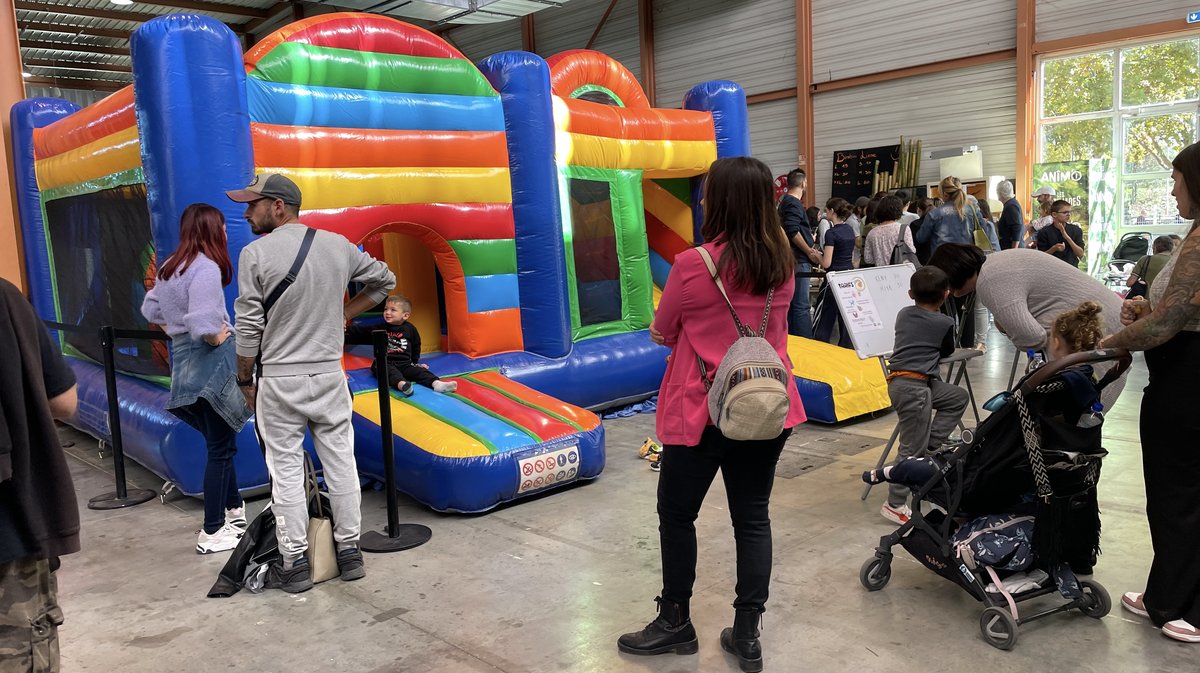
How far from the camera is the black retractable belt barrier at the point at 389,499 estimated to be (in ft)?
12.8

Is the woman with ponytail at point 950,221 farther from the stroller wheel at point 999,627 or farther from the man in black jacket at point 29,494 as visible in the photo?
the man in black jacket at point 29,494

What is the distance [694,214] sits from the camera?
7711mm

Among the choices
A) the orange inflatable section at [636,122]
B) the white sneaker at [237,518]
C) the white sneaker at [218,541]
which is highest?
the orange inflatable section at [636,122]

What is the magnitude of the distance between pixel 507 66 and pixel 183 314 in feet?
9.13

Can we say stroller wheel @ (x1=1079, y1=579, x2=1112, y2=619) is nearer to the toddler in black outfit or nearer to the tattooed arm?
the tattooed arm

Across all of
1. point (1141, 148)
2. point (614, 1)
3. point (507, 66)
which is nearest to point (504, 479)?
point (507, 66)

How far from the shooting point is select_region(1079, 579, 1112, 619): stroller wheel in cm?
294

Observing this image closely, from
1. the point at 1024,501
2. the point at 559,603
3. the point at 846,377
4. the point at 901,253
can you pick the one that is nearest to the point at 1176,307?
Result: the point at 1024,501

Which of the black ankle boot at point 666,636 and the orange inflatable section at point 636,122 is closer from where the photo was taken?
the black ankle boot at point 666,636

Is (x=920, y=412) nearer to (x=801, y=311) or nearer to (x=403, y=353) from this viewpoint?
(x=403, y=353)

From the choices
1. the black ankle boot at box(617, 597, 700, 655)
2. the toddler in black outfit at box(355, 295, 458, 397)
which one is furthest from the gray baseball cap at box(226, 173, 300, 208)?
the black ankle boot at box(617, 597, 700, 655)

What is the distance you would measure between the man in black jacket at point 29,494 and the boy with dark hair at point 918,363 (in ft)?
10.6

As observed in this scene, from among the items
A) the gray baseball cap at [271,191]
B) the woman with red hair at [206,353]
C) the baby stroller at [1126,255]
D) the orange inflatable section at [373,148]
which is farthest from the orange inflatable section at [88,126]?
the baby stroller at [1126,255]

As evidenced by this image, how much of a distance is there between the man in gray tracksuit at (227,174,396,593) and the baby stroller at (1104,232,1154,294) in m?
9.05
